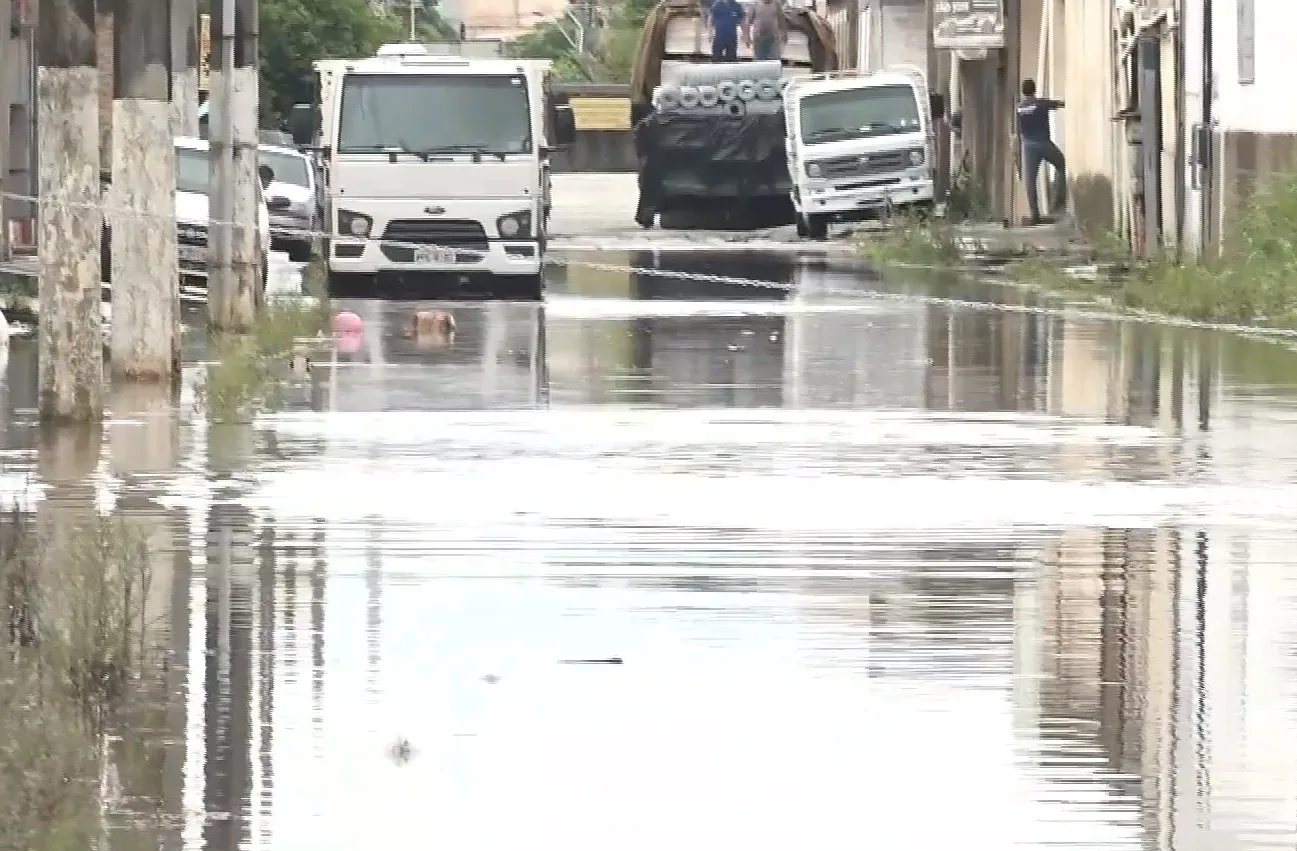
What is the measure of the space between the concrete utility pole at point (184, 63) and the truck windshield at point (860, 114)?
15.2 m

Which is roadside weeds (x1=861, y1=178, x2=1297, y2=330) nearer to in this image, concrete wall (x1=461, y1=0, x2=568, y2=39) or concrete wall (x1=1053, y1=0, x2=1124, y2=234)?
concrete wall (x1=1053, y1=0, x2=1124, y2=234)

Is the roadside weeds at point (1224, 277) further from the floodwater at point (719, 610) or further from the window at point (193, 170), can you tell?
the window at point (193, 170)

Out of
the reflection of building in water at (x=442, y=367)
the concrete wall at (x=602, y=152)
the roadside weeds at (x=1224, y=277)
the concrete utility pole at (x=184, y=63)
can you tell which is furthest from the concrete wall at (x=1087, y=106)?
the concrete wall at (x=602, y=152)

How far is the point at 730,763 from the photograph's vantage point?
9297 mm

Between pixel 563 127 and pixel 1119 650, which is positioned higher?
pixel 563 127

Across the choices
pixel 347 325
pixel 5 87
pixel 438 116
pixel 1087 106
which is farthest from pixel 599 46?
pixel 347 325

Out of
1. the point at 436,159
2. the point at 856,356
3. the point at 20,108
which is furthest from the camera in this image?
the point at 20,108

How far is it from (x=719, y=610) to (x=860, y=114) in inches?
1448

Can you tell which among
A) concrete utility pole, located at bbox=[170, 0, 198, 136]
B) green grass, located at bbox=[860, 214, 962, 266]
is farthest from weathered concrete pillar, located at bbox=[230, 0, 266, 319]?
green grass, located at bbox=[860, 214, 962, 266]

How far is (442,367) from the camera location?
961 inches

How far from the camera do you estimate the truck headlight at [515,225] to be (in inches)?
1303

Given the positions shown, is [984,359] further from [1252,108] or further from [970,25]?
[970,25]

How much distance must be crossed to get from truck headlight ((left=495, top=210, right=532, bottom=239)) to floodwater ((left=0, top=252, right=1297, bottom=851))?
10166 millimetres

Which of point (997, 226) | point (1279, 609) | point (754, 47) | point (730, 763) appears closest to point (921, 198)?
point (997, 226)
